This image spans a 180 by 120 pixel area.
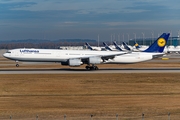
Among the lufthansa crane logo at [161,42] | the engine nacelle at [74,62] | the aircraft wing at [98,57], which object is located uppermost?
the lufthansa crane logo at [161,42]

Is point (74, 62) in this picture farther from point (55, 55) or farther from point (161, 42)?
point (161, 42)

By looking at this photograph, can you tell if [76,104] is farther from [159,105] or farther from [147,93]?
[147,93]

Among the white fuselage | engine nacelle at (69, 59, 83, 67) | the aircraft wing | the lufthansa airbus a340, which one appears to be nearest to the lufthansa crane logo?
the lufthansa airbus a340

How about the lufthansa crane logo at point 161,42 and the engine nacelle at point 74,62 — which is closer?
the engine nacelle at point 74,62

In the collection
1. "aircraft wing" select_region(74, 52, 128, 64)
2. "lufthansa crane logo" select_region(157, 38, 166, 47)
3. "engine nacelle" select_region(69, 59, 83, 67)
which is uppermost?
"lufthansa crane logo" select_region(157, 38, 166, 47)

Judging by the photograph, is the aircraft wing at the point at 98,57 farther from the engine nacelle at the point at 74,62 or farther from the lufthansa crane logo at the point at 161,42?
the lufthansa crane logo at the point at 161,42

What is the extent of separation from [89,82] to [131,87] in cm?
579

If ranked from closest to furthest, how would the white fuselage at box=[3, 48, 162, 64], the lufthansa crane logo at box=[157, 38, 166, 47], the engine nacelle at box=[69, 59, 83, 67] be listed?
the engine nacelle at box=[69, 59, 83, 67] → the white fuselage at box=[3, 48, 162, 64] → the lufthansa crane logo at box=[157, 38, 166, 47]

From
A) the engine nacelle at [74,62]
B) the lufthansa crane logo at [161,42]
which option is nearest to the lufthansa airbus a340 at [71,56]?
the engine nacelle at [74,62]

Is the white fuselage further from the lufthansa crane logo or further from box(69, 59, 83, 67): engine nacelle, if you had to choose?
the lufthansa crane logo

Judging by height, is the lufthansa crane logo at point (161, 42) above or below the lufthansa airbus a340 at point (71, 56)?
above

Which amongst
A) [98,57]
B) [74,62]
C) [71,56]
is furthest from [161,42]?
[74,62]

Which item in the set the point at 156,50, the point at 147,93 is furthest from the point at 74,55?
the point at 147,93

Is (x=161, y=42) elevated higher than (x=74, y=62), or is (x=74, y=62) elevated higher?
(x=161, y=42)
